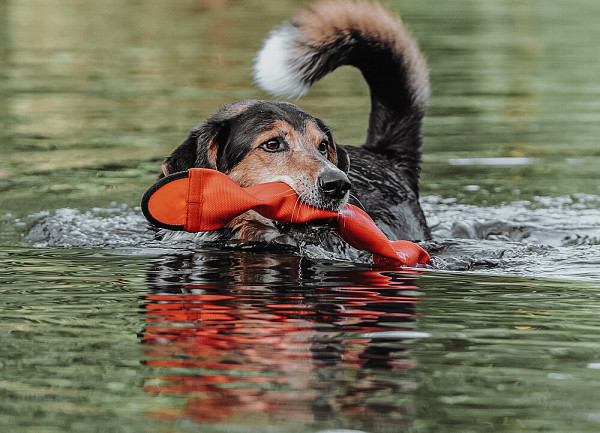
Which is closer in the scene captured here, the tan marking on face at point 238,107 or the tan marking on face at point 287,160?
the tan marking on face at point 287,160

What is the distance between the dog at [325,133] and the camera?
18.7 ft

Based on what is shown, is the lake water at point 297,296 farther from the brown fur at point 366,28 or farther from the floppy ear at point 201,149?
the brown fur at point 366,28

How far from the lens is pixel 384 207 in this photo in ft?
22.1

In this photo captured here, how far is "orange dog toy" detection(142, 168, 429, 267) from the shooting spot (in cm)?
507

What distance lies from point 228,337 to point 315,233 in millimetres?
1886

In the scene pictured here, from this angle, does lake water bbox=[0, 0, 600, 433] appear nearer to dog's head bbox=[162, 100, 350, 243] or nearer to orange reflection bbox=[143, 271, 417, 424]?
orange reflection bbox=[143, 271, 417, 424]

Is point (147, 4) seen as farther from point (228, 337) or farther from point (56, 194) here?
point (228, 337)

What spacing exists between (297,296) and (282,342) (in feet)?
3.13

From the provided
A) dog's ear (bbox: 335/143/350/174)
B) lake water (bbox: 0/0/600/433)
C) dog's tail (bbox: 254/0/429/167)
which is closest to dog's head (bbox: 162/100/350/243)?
dog's ear (bbox: 335/143/350/174)

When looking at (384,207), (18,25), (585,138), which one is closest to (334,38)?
(384,207)

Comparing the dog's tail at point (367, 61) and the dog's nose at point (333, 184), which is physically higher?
the dog's tail at point (367, 61)

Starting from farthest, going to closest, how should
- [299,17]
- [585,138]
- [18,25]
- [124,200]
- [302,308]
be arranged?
[18,25] < [585,138] < [124,200] < [299,17] < [302,308]

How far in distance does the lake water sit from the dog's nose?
0.45 metres

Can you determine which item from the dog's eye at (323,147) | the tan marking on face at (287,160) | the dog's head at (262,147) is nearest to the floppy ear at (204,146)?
the dog's head at (262,147)
